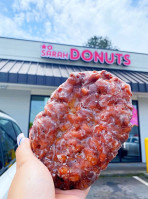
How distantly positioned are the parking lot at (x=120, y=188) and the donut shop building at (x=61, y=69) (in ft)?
8.49

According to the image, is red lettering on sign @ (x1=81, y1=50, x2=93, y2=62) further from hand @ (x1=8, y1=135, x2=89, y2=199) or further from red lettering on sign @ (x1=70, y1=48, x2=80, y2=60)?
hand @ (x1=8, y1=135, x2=89, y2=199)

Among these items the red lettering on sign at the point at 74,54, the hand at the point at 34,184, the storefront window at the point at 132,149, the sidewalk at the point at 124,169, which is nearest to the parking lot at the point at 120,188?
the sidewalk at the point at 124,169

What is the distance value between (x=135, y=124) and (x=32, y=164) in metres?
8.99

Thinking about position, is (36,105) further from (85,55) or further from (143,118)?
(143,118)

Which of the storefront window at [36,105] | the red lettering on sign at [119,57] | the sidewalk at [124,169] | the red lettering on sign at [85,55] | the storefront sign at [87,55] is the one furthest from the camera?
the red lettering on sign at [119,57]

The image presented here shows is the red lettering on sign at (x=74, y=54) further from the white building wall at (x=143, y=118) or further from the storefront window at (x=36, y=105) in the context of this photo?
the white building wall at (x=143, y=118)

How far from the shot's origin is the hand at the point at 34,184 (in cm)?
130

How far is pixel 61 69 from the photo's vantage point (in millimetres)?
8914

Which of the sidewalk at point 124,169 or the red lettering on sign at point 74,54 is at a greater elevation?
the red lettering on sign at point 74,54

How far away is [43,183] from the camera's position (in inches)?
52.6

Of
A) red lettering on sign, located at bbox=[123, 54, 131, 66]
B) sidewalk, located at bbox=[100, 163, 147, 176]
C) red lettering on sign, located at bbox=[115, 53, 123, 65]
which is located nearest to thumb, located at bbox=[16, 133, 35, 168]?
sidewalk, located at bbox=[100, 163, 147, 176]

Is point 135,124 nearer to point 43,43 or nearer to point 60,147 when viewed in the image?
point 43,43

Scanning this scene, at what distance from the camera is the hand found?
1.30 metres

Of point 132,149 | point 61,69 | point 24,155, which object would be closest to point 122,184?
point 132,149
